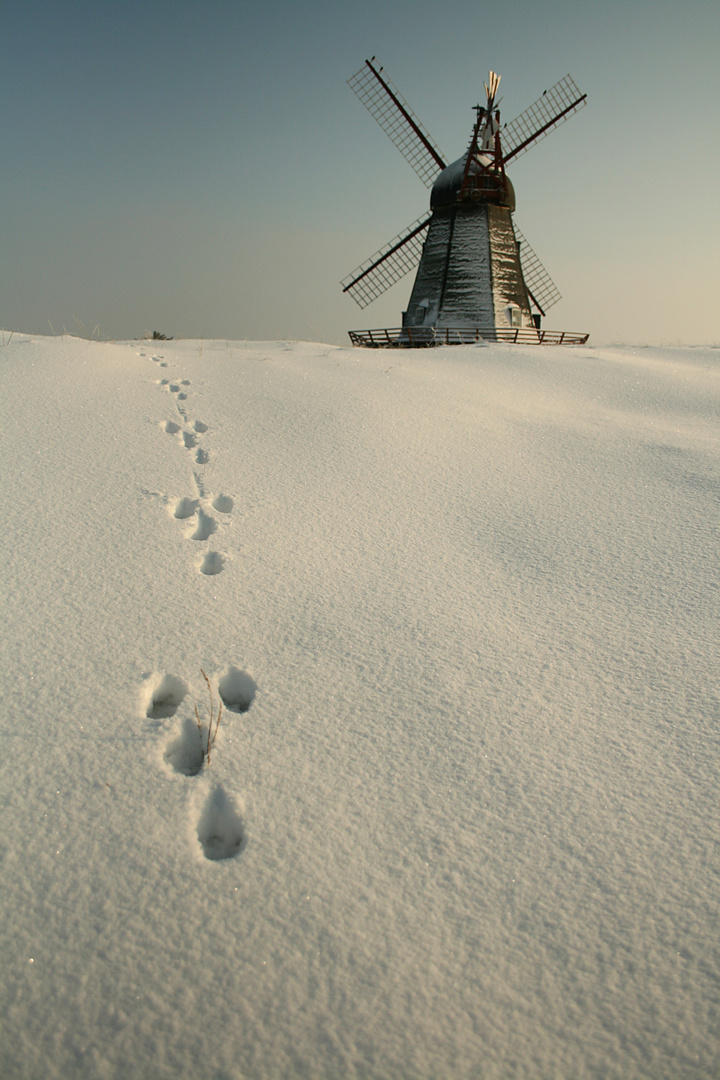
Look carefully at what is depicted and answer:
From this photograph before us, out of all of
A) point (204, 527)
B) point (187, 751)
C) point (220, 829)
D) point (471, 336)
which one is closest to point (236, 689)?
point (187, 751)

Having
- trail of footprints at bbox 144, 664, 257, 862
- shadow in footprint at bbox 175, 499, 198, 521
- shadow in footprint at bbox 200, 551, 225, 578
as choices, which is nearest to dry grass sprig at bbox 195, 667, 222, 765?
trail of footprints at bbox 144, 664, 257, 862

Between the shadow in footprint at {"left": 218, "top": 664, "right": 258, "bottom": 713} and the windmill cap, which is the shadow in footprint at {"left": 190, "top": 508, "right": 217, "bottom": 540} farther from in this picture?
the windmill cap

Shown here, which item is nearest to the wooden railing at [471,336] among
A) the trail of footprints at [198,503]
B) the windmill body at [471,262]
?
the windmill body at [471,262]

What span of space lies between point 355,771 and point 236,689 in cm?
57

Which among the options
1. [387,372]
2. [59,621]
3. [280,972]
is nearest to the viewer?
[280,972]

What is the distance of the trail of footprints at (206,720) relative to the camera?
5.10ft

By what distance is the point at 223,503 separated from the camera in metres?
3.23

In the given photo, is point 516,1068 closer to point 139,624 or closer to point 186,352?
point 139,624

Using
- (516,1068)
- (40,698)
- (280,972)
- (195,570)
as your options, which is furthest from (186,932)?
(195,570)

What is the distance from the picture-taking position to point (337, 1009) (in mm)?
1201

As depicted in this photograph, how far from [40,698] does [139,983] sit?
3.29 feet

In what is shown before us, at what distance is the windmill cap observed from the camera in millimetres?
13445

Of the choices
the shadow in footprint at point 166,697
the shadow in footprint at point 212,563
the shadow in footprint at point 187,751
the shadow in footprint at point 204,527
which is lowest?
the shadow in footprint at point 187,751

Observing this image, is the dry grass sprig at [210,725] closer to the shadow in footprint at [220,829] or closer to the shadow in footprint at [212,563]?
the shadow in footprint at [220,829]
